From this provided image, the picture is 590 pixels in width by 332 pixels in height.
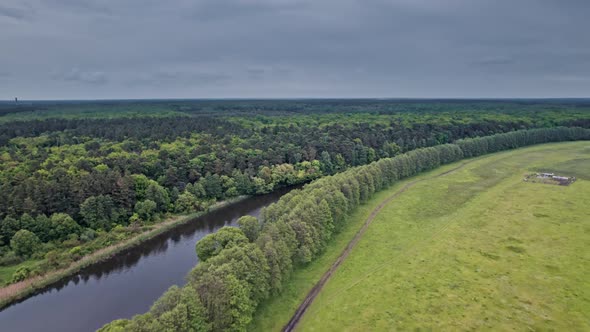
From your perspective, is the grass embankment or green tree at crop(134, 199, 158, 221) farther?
green tree at crop(134, 199, 158, 221)

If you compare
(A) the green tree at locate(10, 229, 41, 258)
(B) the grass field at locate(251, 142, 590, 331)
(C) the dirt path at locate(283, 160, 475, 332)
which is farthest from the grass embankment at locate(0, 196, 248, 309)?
(C) the dirt path at locate(283, 160, 475, 332)

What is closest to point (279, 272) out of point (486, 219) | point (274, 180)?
point (486, 219)

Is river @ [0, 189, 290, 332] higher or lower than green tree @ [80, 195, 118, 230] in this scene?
lower

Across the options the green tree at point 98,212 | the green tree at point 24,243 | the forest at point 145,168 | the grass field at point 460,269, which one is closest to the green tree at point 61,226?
the forest at point 145,168

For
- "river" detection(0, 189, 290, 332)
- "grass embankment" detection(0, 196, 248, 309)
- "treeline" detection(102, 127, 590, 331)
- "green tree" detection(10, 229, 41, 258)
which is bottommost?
"river" detection(0, 189, 290, 332)

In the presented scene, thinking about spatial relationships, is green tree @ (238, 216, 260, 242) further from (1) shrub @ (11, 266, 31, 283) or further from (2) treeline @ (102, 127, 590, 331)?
(1) shrub @ (11, 266, 31, 283)

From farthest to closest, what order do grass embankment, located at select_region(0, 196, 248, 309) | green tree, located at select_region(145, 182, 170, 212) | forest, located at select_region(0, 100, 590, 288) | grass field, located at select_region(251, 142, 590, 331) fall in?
green tree, located at select_region(145, 182, 170, 212) < forest, located at select_region(0, 100, 590, 288) < grass embankment, located at select_region(0, 196, 248, 309) < grass field, located at select_region(251, 142, 590, 331)

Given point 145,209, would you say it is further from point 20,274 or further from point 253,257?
point 253,257

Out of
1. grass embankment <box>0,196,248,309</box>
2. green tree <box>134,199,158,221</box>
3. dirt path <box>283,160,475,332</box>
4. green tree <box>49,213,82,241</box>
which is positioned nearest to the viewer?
dirt path <box>283,160,475,332</box>
